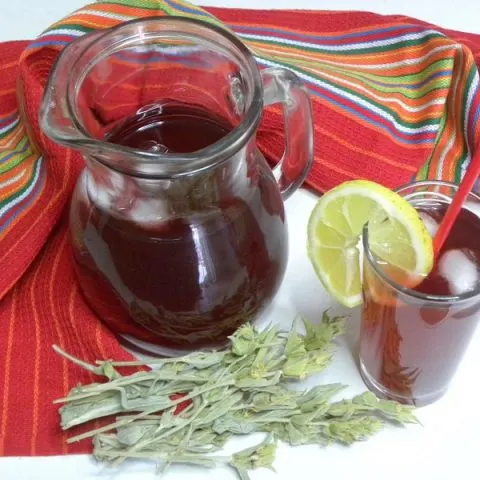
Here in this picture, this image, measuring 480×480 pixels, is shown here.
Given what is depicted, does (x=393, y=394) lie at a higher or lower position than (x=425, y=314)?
lower

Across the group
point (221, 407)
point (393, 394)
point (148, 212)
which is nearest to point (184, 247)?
point (148, 212)

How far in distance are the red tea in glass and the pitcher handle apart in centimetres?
11

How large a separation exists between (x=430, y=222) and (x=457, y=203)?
74mm

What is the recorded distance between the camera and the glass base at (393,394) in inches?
32.6

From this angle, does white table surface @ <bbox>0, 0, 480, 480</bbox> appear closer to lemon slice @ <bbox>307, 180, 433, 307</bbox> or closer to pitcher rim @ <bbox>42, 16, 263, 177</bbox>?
lemon slice @ <bbox>307, 180, 433, 307</bbox>

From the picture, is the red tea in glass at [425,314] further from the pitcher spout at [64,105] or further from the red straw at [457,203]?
the pitcher spout at [64,105]

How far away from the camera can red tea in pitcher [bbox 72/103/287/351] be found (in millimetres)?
740

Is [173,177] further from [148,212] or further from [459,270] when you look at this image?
[459,270]

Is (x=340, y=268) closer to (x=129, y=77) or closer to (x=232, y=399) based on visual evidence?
(x=232, y=399)

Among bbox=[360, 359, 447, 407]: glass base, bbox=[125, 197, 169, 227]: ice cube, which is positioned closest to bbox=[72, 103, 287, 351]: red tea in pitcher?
bbox=[125, 197, 169, 227]: ice cube

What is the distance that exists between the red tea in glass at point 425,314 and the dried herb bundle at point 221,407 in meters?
0.04

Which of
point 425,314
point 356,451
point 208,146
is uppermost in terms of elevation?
point 208,146

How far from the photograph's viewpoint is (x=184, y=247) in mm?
742

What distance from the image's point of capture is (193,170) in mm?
687
